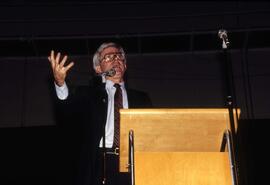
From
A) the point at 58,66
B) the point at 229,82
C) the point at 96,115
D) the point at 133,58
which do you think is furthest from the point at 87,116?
the point at 133,58

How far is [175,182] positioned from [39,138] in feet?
12.5

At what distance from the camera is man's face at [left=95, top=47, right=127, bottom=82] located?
2.88 m

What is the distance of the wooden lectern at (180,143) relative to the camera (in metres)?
1.99

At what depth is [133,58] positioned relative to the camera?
6266 millimetres

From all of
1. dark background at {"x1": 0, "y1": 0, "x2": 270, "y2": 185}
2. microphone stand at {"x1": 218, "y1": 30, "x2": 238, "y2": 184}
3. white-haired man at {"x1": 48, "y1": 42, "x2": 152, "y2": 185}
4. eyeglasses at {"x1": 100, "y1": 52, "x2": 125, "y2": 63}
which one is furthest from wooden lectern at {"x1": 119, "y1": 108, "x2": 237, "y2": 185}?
dark background at {"x1": 0, "y1": 0, "x2": 270, "y2": 185}

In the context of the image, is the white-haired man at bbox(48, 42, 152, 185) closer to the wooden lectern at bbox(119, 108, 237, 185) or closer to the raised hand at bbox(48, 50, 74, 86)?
the raised hand at bbox(48, 50, 74, 86)

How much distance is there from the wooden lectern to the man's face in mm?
869

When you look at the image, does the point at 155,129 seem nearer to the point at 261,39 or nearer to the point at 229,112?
the point at 229,112

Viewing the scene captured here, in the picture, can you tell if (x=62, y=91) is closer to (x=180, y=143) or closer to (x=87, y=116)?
(x=87, y=116)

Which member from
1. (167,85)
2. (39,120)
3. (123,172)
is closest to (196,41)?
(167,85)

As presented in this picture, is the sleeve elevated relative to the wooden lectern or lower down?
elevated

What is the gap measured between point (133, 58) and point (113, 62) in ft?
11.0

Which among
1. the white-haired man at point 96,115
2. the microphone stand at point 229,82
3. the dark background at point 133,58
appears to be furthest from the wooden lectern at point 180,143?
the dark background at point 133,58

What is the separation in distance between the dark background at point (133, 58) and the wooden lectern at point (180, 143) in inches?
130
